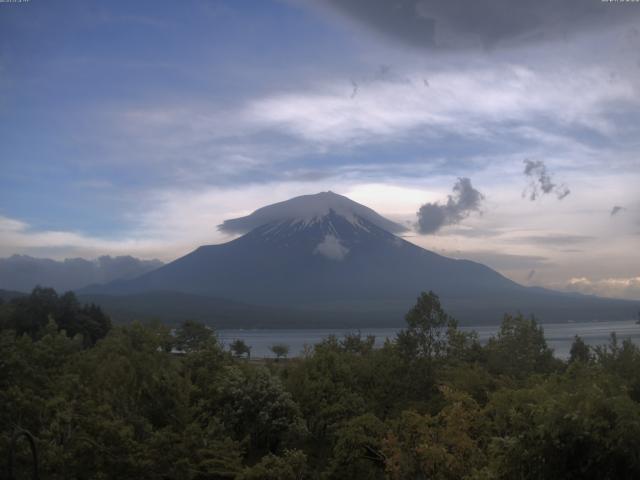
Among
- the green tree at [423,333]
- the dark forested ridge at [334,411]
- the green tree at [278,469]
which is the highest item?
the green tree at [423,333]

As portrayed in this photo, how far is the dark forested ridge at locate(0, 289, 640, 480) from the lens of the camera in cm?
831

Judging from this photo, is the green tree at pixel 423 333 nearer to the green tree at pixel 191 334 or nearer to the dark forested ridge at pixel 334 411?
the dark forested ridge at pixel 334 411

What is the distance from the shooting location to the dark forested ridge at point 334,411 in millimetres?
8312

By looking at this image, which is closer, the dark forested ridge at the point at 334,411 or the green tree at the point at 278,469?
the dark forested ridge at the point at 334,411

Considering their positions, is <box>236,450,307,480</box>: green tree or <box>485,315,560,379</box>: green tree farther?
<box>485,315,560,379</box>: green tree

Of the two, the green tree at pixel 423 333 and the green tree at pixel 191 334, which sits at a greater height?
the green tree at pixel 423 333

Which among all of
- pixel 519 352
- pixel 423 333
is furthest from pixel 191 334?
pixel 519 352

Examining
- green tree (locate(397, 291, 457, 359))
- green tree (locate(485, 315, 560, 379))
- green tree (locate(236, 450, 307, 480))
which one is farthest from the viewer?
green tree (locate(485, 315, 560, 379))

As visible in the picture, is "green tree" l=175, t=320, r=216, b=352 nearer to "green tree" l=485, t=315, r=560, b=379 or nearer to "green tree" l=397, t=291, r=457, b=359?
"green tree" l=397, t=291, r=457, b=359

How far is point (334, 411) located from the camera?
60.1ft

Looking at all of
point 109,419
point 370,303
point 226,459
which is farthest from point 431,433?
point 370,303

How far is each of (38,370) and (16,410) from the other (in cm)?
441

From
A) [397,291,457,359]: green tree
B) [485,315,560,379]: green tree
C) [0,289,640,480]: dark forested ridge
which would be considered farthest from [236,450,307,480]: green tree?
[485,315,560,379]: green tree

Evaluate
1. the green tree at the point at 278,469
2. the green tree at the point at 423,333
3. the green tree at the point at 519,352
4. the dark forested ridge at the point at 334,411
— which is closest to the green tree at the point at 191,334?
the dark forested ridge at the point at 334,411
